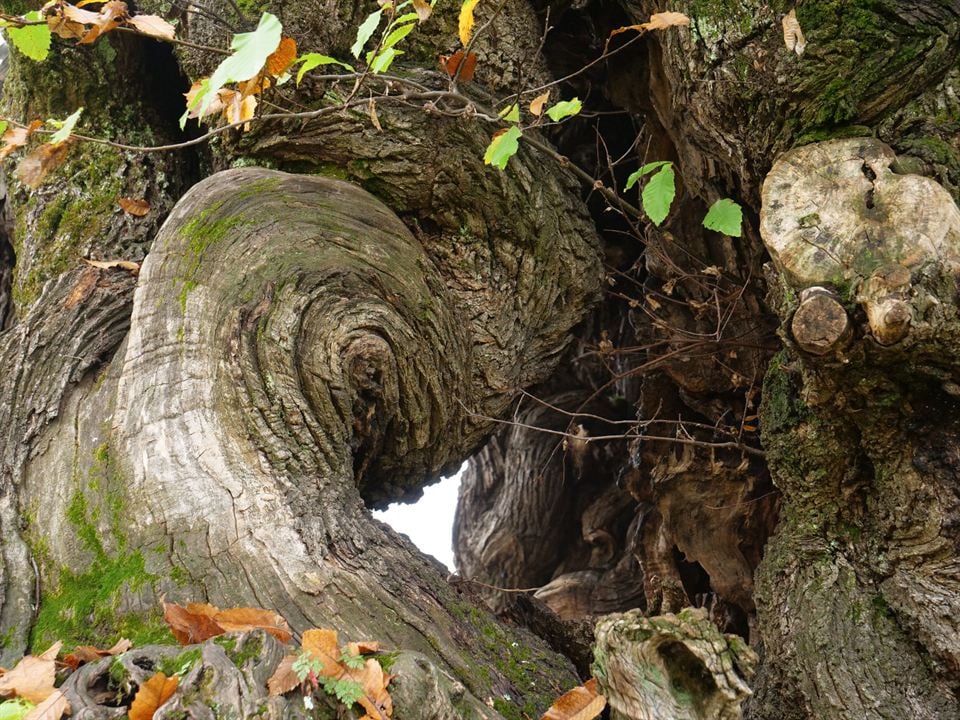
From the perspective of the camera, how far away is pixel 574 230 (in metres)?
4.26

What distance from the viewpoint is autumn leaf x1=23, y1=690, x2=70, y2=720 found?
6.12 feet

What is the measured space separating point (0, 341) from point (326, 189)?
1.38m

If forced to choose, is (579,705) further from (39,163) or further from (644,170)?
(39,163)

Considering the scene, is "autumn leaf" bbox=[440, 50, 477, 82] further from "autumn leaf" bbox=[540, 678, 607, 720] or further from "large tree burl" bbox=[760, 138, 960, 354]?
"autumn leaf" bbox=[540, 678, 607, 720]

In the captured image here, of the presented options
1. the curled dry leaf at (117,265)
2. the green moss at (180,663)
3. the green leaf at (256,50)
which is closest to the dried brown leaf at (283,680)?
the green moss at (180,663)

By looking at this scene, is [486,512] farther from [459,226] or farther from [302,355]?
[302,355]

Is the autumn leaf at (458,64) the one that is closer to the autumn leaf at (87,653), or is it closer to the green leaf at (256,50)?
the green leaf at (256,50)

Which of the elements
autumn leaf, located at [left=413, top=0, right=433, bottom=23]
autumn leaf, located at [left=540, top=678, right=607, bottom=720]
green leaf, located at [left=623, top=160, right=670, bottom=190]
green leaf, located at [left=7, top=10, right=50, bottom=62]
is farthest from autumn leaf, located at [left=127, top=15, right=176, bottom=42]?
autumn leaf, located at [left=540, top=678, right=607, bottom=720]

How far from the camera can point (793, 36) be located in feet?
9.68

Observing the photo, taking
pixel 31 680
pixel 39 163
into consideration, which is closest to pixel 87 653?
pixel 31 680

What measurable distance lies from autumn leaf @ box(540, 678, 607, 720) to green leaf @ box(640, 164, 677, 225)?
1492 millimetres

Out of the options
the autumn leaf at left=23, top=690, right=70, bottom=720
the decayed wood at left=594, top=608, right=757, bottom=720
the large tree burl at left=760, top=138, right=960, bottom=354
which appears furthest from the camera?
the large tree burl at left=760, top=138, right=960, bottom=354

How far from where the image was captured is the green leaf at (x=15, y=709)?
1.92 meters

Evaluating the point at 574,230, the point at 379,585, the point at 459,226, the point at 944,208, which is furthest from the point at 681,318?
the point at 379,585
